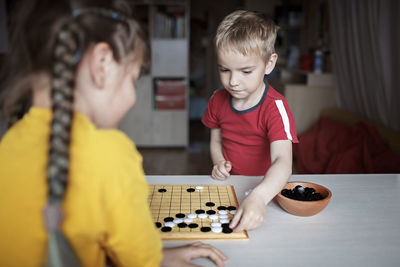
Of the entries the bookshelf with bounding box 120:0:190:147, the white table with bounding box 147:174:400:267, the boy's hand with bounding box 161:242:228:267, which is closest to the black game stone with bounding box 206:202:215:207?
the white table with bounding box 147:174:400:267

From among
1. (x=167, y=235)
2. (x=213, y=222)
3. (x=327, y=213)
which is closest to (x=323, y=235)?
(x=327, y=213)

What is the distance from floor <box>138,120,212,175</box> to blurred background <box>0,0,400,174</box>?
0.03ft

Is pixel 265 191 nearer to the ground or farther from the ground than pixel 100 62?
nearer to the ground

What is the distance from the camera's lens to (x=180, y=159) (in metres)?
3.96

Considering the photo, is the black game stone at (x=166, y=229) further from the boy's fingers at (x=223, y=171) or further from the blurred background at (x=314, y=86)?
the blurred background at (x=314, y=86)

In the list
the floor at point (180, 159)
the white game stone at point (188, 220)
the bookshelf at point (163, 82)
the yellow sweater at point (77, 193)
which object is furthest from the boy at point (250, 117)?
the bookshelf at point (163, 82)

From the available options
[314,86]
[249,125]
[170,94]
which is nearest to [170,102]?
[170,94]

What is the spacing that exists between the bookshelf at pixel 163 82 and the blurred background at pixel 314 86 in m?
0.01

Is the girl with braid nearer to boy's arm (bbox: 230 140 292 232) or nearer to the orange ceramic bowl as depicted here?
boy's arm (bbox: 230 140 292 232)

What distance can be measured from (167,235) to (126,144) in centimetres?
34

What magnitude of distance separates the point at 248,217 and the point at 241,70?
1.64 feet

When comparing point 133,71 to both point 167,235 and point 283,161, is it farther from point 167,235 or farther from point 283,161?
point 283,161

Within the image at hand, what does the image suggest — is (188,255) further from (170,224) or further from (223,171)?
(223,171)

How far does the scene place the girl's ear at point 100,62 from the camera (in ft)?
1.83
